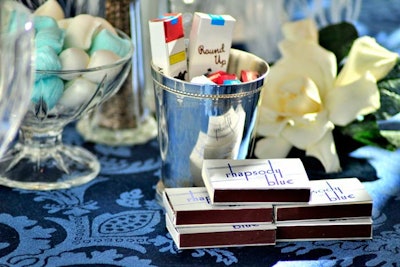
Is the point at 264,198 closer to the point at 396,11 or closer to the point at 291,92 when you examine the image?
the point at 291,92

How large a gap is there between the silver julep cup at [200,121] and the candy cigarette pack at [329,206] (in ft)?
0.28

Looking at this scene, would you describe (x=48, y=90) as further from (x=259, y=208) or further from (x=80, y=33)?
(x=259, y=208)

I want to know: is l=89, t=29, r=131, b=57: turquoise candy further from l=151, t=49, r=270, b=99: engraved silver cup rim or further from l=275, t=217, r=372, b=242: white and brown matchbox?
l=275, t=217, r=372, b=242: white and brown matchbox

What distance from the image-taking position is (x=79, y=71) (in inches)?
29.0

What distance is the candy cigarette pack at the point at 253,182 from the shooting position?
663 millimetres

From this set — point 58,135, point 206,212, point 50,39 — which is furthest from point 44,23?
point 206,212

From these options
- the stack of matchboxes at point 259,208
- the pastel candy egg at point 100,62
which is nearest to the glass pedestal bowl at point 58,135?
the pastel candy egg at point 100,62

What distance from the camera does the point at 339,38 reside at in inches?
34.8

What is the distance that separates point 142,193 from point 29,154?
13 cm

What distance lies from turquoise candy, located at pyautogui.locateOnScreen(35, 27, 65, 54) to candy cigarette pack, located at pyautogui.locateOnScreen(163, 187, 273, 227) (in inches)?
7.1

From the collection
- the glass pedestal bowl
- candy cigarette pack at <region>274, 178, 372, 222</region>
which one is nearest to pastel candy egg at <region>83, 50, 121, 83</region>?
the glass pedestal bowl

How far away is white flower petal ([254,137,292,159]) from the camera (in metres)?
0.82

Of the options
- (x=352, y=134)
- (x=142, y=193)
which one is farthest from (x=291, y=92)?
(x=142, y=193)

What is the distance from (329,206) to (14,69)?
0.29 meters
